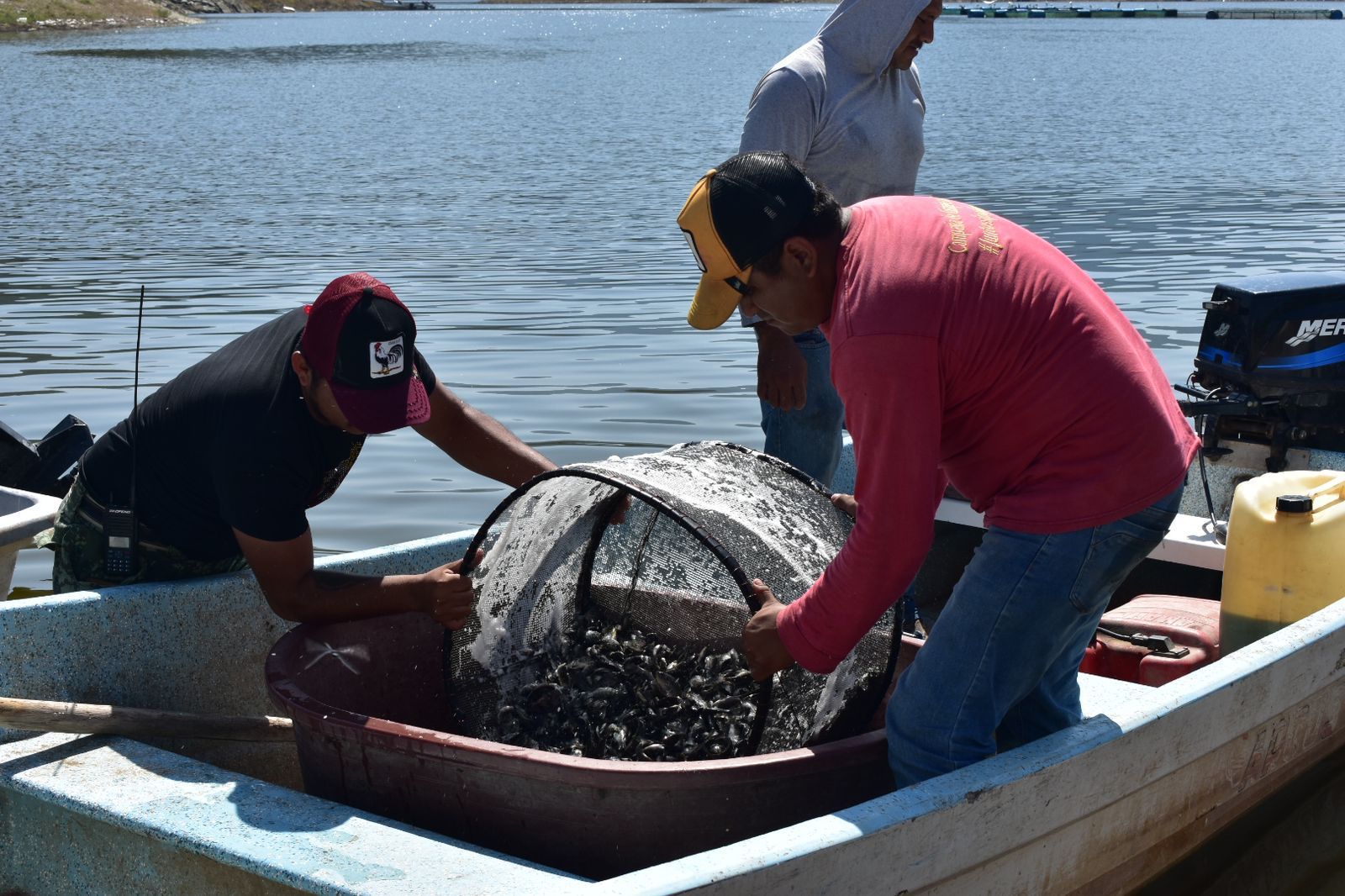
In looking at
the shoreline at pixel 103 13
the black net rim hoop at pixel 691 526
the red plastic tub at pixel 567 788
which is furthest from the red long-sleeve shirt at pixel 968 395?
the shoreline at pixel 103 13

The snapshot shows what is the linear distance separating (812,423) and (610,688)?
1272mm

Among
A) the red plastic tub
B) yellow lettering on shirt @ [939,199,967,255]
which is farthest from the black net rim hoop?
yellow lettering on shirt @ [939,199,967,255]

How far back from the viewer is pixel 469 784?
3.08 m

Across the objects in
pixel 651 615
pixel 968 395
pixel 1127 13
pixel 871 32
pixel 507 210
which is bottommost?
pixel 651 615

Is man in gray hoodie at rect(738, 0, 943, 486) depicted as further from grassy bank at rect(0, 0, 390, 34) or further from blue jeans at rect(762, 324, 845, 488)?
grassy bank at rect(0, 0, 390, 34)

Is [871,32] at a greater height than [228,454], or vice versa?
[871,32]

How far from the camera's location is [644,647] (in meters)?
3.92

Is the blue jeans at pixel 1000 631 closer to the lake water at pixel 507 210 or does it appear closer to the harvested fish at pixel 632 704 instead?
the harvested fish at pixel 632 704

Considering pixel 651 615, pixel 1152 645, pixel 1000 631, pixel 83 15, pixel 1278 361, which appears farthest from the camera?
pixel 83 15

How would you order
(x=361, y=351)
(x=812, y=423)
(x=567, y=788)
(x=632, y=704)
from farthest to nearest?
(x=812, y=423) → (x=632, y=704) → (x=361, y=351) → (x=567, y=788)

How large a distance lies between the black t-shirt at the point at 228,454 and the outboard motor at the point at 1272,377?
11.4 ft

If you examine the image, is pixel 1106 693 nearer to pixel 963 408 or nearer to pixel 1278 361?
pixel 963 408

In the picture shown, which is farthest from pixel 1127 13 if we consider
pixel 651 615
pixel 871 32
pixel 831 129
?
pixel 651 615

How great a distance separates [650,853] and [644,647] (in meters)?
0.97
